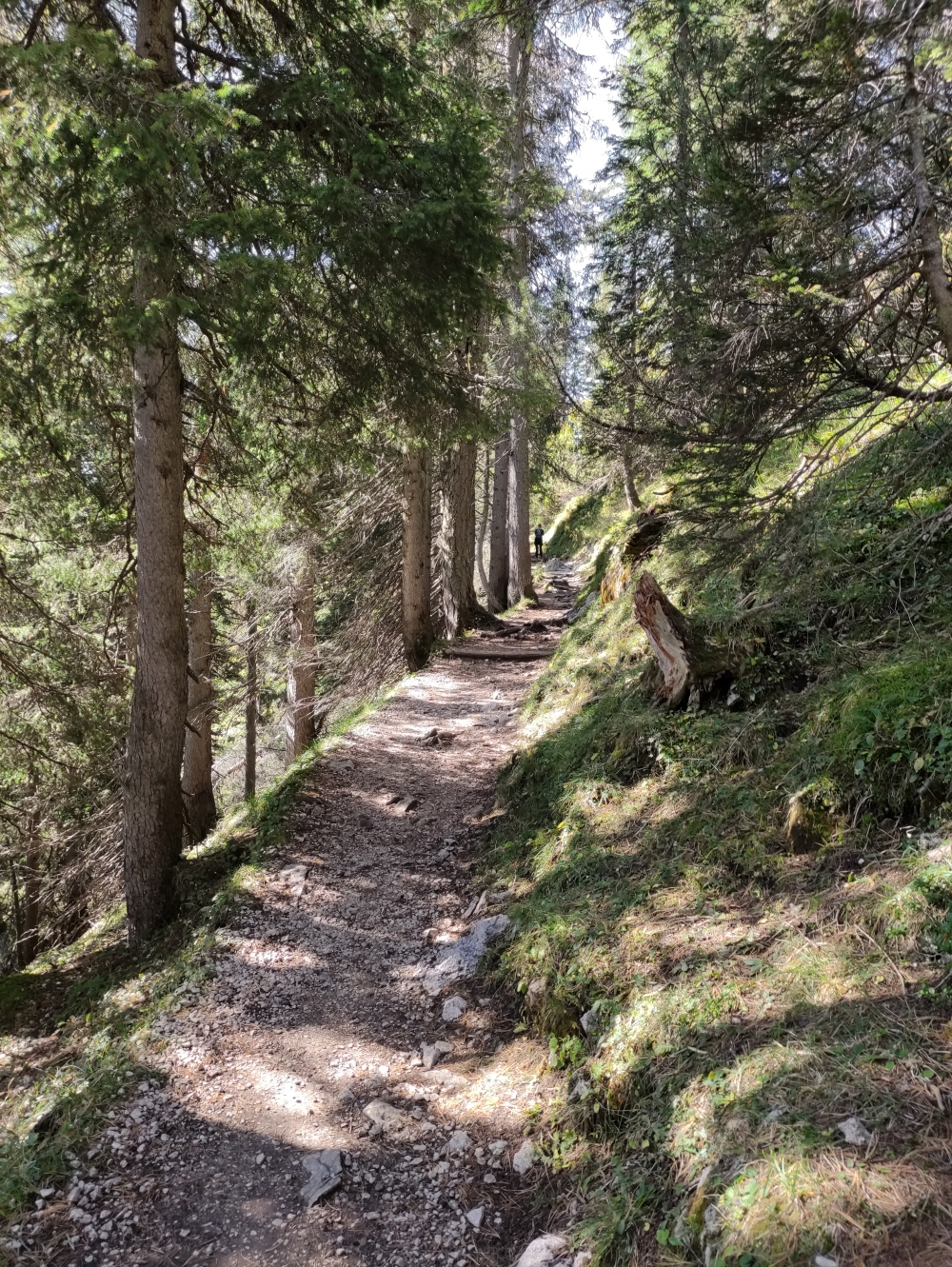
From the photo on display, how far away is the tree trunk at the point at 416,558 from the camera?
483 inches

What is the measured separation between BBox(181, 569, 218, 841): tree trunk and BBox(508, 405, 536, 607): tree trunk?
8235 millimetres

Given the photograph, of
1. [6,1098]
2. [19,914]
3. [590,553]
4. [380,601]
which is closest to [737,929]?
[6,1098]

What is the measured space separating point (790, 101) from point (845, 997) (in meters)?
4.88

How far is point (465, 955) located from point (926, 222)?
5.28 m

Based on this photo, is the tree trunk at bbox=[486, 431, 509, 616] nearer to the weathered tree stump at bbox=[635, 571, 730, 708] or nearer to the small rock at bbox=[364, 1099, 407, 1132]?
the weathered tree stump at bbox=[635, 571, 730, 708]

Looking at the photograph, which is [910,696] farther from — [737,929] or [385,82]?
[385,82]

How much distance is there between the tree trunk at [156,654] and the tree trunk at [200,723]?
4.04 m

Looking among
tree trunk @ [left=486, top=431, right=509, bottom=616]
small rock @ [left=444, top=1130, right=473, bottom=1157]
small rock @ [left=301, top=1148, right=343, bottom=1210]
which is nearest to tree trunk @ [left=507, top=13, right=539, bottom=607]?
tree trunk @ [left=486, top=431, right=509, bottom=616]

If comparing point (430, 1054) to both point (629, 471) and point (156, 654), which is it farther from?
point (629, 471)

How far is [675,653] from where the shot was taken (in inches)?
235

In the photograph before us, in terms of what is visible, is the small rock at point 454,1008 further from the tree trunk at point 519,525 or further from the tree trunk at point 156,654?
the tree trunk at point 519,525

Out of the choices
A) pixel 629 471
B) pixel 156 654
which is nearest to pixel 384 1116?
pixel 156 654

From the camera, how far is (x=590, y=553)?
2786 cm

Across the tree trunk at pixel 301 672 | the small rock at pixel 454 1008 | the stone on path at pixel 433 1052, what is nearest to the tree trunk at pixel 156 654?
the small rock at pixel 454 1008
